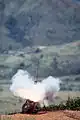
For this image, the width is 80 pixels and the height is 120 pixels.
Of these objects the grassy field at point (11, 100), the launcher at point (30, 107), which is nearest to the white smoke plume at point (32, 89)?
the launcher at point (30, 107)

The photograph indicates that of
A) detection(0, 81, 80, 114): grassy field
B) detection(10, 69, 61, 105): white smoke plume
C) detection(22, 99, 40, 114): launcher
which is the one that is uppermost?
detection(0, 81, 80, 114): grassy field

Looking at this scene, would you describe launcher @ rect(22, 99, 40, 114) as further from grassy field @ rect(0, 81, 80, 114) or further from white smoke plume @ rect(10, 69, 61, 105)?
grassy field @ rect(0, 81, 80, 114)

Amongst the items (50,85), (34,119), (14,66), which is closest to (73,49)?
(14,66)

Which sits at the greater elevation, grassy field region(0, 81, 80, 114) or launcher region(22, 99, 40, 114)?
grassy field region(0, 81, 80, 114)

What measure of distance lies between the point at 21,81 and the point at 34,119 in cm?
1012

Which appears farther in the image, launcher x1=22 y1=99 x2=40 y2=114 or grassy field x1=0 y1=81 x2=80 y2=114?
grassy field x1=0 y1=81 x2=80 y2=114

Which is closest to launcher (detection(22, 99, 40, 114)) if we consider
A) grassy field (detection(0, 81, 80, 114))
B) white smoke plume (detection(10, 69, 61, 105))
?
white smoke plume (detection(10, 69, 61, 105))

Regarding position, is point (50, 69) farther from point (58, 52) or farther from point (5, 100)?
point (5, 100)

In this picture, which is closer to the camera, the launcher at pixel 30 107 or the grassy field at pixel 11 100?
the launcher at pixel 30 107

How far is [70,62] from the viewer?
164 metres

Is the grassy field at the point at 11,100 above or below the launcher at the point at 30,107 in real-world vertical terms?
above

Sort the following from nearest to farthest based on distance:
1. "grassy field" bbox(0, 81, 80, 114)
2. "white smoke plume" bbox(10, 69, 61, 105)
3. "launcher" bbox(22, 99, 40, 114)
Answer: "launcher" bbox(22, 99, 40, 114), "white smoke plume" bbox(10, 69, 61, 105), "grassy field" bbox(0, 81, 80, 114)

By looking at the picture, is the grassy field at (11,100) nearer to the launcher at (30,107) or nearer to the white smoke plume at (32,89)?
the white smoke plume at (32,89)

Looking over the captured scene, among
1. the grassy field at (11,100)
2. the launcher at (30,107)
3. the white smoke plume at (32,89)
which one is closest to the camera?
the launcher at (30,107)
